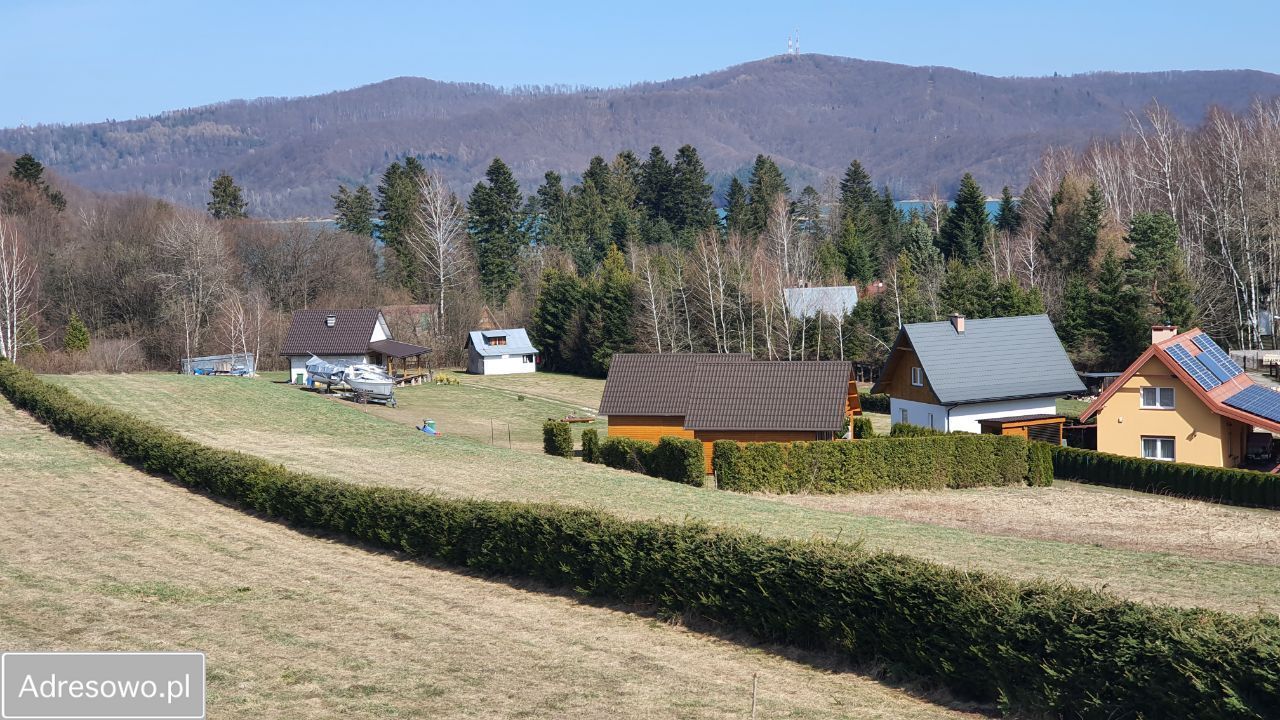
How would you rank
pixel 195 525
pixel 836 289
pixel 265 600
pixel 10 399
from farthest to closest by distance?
pixel 836 289, pixel 10 399, pixel 195 525, pixel 265 600

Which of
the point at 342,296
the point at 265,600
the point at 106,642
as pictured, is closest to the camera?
the point at 106,642

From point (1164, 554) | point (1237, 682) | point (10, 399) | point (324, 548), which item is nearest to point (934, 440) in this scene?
point (1164, 554)

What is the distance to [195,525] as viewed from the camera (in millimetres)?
26500

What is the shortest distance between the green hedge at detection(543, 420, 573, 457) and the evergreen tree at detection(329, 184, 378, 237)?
7926 centimetres

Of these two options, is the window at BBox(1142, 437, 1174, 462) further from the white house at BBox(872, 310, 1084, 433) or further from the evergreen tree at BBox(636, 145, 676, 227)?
the evergreen tree at BBox(636, 145, 676, 227)

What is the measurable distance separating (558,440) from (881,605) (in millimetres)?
30014

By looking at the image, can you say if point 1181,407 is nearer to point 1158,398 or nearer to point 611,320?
point 1158,398

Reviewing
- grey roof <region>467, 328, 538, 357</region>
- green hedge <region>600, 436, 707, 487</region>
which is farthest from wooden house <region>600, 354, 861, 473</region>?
grey roof <region>467, 328, 538, 357</region>

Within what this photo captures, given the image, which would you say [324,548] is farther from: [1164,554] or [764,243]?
[764,243]

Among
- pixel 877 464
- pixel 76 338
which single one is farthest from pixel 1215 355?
pixel 76 338

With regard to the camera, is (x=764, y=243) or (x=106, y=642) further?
(x=764, y=243)

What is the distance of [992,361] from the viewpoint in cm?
4809

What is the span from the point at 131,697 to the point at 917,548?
17.6m

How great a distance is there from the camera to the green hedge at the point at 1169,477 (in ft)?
115
